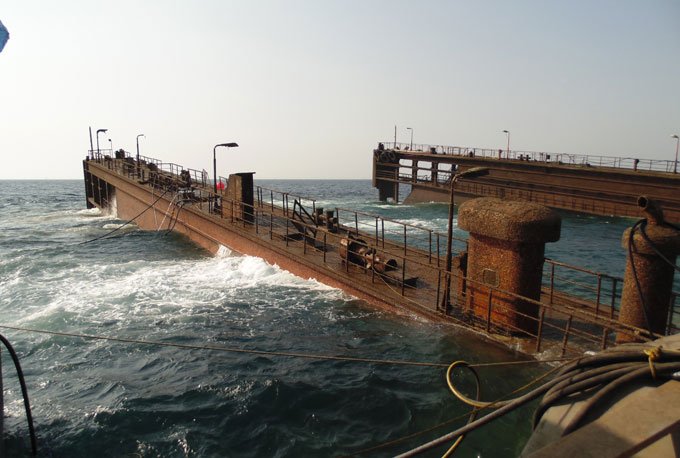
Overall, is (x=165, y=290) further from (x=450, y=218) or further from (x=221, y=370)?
(x=450, y=218)

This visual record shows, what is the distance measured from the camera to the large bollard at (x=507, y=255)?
848cm

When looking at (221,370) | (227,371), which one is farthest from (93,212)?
(227,371)

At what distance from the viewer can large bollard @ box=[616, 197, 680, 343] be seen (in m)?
6.91

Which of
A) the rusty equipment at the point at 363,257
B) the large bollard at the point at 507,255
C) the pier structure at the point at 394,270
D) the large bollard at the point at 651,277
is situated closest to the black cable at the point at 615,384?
the pier structure at the point at 394,270

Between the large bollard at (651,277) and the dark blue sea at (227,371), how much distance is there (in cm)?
199

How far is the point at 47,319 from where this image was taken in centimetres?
1185

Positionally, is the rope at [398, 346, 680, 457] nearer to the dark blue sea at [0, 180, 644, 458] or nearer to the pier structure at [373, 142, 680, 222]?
the dark blue sea at [0, 180, 644, 458]

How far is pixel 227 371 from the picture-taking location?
29.6 feet

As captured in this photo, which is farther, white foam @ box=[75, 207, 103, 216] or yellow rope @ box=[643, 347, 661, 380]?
Result: white foam @ box=[75, 207, 103, 216]

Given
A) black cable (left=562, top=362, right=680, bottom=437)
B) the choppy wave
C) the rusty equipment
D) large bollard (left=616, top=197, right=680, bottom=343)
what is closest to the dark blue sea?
the choppy wave

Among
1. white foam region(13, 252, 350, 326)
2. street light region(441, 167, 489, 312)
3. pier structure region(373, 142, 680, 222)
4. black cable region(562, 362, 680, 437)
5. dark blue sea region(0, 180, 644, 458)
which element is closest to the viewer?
black cable region(562, 362, 680, 437)

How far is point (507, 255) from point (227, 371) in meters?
6.09

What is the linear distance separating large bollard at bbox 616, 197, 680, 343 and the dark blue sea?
1988 millimetres

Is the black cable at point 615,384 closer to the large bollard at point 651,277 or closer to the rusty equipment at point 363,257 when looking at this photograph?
the large bollard at point 651,277
